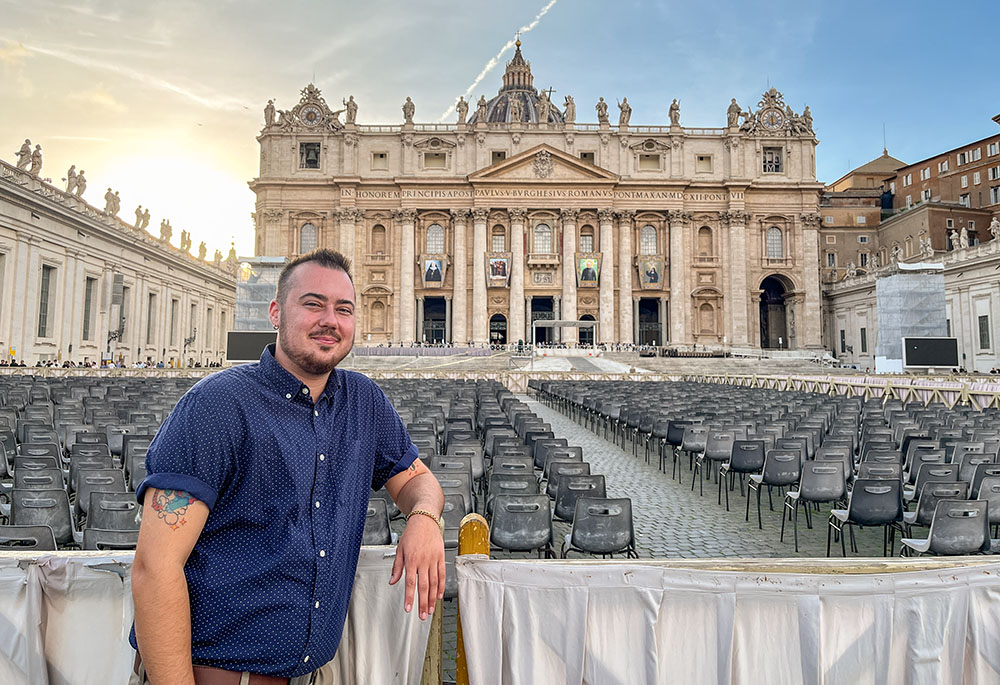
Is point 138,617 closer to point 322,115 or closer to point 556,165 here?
point 556,165

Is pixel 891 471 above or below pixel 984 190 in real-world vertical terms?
below

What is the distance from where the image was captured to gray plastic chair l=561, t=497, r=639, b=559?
5.14 metres

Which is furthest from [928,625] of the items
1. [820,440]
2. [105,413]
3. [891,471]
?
[105,413]

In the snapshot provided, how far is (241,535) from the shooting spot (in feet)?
5.52

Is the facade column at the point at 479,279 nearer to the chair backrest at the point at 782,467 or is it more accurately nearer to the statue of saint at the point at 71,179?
the statue of saint at the point at 71,179

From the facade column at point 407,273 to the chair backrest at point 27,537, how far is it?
5160cm

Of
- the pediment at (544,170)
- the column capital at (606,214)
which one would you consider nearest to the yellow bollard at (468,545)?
the pediment at (544,170)

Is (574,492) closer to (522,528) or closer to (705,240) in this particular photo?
(522,528)

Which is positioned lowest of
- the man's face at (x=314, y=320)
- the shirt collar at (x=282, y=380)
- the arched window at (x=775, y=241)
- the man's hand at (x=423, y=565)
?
the man's hand at (x=423, y=565)

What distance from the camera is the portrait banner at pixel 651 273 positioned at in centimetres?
5631

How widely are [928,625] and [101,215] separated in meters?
44.3

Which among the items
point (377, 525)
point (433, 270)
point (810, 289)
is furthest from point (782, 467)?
point (810, 289)

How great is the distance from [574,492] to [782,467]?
3.37m

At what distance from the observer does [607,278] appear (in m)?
55.9
